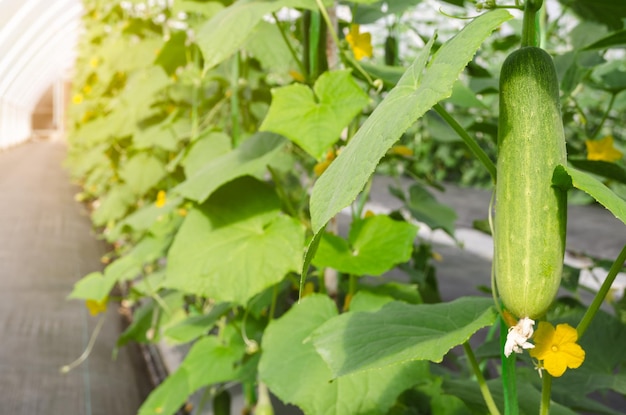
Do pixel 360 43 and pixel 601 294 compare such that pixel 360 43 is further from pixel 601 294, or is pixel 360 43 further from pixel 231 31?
pixel 601 294

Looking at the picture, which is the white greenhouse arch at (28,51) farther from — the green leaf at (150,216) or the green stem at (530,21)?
the green stem at (530,21)

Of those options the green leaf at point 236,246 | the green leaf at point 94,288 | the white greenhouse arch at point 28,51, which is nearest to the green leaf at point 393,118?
the green leaf at point 236,246

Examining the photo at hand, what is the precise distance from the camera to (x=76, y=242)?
4.12m

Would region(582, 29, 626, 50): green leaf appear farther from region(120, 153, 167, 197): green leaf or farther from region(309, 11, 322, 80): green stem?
region(120, 153, 167, 197): green leaf

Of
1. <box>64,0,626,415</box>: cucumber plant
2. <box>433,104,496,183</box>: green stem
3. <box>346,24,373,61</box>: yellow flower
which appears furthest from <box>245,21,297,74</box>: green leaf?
<box>433,104,496,183</box>: green stem

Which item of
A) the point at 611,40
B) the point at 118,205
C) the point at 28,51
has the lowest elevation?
the point at 28,51

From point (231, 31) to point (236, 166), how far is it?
0.24 m

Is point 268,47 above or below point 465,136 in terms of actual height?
below

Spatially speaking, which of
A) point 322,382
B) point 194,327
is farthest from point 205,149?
point 322,382

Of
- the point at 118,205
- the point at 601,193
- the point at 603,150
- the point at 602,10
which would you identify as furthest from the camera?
the point at 118,205

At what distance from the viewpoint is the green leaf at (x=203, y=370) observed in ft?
3.80

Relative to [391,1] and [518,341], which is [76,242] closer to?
[391,1]

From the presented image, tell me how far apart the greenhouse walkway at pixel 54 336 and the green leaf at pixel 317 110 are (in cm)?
131

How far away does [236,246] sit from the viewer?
1.03m
